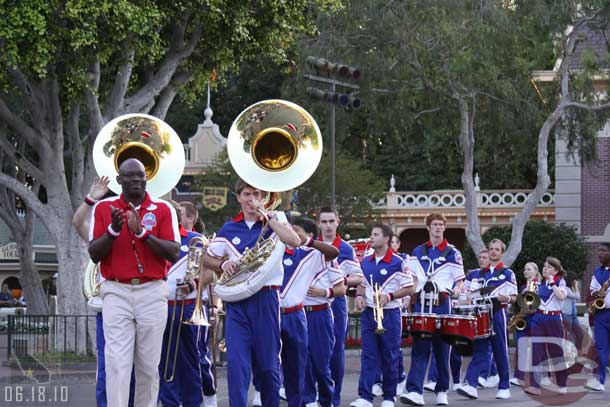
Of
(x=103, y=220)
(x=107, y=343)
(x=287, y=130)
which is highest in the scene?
(x=287, y=130)

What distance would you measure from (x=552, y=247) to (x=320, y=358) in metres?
24.9

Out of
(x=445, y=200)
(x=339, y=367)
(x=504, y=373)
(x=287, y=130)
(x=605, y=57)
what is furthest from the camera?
(x=445, y=200)

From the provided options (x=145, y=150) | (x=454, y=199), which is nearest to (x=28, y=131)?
(x=145, y=150)

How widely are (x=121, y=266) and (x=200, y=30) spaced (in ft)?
46.9

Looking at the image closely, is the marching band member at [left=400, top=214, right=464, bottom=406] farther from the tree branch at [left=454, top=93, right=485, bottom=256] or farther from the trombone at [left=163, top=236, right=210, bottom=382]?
the tree branch at [left=454, top=93, right=485, bottom=256]

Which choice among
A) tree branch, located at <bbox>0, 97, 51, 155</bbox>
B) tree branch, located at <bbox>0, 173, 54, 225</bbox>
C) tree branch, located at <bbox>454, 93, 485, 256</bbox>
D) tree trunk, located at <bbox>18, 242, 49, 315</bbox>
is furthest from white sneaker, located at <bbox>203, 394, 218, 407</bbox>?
tree trunk, located at <bbox>18, 242, 49, 315</bbox>

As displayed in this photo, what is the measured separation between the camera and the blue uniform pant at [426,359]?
15102 millimetres

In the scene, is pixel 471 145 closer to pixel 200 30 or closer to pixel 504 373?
pixel 200 30

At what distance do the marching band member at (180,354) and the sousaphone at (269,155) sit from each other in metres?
1.31

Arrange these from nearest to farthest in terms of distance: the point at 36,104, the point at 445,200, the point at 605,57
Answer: the point at 36,104
the point at 605,57
the point at 445,200

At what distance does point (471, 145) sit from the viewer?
3033 centimetres

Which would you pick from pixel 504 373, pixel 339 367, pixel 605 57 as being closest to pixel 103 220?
pixel 339 367

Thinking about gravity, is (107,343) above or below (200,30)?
below
